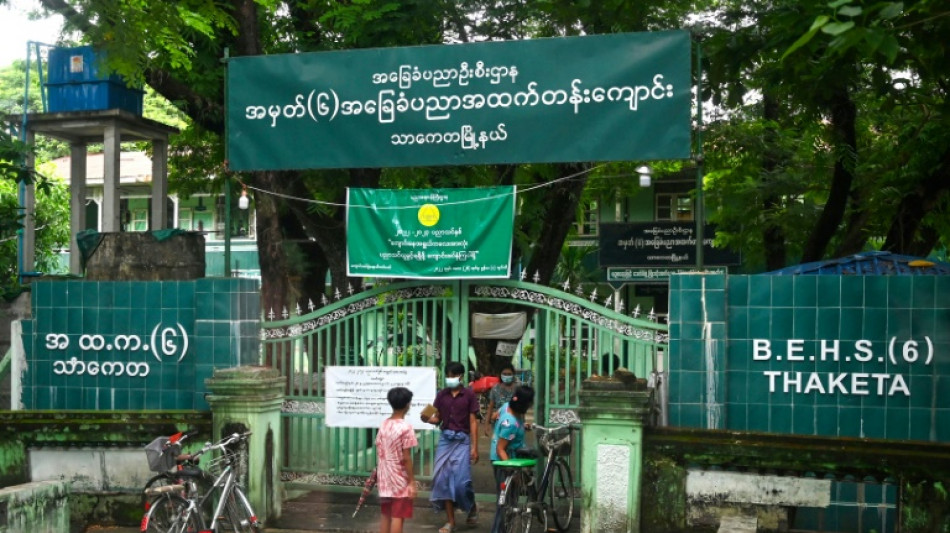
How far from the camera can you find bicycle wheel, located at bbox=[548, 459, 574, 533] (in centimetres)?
954

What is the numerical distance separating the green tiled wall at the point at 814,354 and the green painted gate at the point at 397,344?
0.82 m

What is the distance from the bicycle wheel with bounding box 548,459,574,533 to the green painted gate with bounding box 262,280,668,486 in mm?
491

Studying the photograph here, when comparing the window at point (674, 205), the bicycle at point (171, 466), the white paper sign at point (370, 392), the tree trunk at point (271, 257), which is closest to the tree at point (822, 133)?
the white paper sign at point (370, 392)

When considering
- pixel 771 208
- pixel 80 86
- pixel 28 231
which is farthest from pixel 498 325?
pixel 771 208

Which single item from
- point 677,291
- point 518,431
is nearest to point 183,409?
point 518,431

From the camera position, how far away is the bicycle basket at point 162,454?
8.89 meters

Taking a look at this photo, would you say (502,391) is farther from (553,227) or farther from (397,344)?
(553,227)

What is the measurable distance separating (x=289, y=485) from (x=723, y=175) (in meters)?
11.8

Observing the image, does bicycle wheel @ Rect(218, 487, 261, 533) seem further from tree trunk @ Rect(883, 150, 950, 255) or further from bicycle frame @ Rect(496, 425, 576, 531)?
tree trunk @ Rect(883, 150, 950, 255)

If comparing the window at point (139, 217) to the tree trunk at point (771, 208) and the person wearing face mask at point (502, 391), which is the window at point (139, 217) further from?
the person wearing face mask at point (502, 391)

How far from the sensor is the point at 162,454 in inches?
351

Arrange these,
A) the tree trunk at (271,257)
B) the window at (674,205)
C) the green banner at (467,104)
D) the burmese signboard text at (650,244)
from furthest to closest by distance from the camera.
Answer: the window at (674,205) → the burmese signboard text at (650,244) → the tree trunk at (271,257) → the green banner at (467,104)

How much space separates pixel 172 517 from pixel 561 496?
3.47 m

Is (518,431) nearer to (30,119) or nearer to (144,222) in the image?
(30,119)
